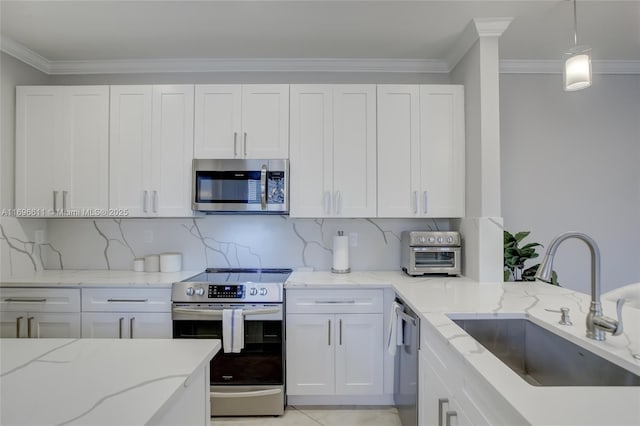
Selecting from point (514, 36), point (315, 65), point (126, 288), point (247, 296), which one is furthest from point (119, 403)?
point (514, 36)

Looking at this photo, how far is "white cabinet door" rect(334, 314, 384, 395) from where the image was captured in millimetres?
2387

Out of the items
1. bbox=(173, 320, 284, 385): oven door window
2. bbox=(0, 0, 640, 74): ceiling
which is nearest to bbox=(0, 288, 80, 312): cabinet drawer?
bbox=(173, 320, 284, 385): oven door window

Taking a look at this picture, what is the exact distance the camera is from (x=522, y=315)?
161cm

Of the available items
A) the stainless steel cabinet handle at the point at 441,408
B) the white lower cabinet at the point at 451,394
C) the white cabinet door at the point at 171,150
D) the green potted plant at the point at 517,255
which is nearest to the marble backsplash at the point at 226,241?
the white cabinet door at the point at 171,150

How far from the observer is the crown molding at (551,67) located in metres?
2.88

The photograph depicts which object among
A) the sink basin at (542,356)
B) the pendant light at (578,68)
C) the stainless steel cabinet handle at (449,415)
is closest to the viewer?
the sink basin at (542,356)

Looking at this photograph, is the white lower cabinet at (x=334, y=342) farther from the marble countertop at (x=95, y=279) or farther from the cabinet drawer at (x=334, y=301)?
the marble countertop at (x=95, y=279)

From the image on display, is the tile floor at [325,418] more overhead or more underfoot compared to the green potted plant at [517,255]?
more underfoot

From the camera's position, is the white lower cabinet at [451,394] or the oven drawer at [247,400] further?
the oven drawer at [247,400]

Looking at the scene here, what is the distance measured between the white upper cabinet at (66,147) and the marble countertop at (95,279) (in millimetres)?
496

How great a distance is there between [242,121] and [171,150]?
60cm

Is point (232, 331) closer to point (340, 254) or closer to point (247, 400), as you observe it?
point (247, 400)

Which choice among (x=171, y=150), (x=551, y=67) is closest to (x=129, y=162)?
(x=171, y=150)

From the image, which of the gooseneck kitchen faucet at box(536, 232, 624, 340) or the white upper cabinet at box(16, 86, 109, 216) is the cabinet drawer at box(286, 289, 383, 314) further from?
the white upper cabinet at box(16, 86, 109, 216)
